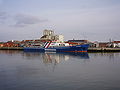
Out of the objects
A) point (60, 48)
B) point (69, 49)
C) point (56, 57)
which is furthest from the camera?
point (60, 48)

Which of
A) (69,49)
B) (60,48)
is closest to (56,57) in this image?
(69,49)

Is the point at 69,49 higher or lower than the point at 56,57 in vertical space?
higher

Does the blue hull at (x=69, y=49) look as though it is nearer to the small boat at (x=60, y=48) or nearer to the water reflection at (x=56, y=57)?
the small boat at (x=60, y=48)


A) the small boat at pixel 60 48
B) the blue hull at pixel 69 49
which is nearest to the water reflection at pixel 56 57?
the blue hull at pixel 69 49

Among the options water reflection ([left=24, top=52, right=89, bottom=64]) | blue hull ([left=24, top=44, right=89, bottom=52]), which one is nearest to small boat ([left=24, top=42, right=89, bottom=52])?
blue hull ([left=24, top=44, right=89, bottom=52])

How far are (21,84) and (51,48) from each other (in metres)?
43.4

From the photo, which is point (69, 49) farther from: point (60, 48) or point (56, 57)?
point (56, 57)

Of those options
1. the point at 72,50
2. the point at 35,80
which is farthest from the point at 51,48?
the point at 35,80

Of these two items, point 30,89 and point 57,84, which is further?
point 57,84

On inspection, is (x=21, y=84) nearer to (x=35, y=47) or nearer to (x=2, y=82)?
(x=2, y=82)

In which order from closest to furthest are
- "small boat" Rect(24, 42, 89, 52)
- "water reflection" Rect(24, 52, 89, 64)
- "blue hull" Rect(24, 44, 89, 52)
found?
"water reflection" Rect(24, 52, 89, 64) < "blue hull" Rect(24, 44, 89, 52) < "small boat" Rect(24, 42, 89, 52)

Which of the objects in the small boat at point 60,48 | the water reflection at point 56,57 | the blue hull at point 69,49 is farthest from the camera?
the small boat at point 60,48

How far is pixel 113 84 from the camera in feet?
39.6

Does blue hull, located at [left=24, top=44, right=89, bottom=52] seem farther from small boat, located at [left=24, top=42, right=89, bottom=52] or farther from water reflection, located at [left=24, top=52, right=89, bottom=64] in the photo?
water reflection, located at [left=24, top=52, right=89, bottom=64]
